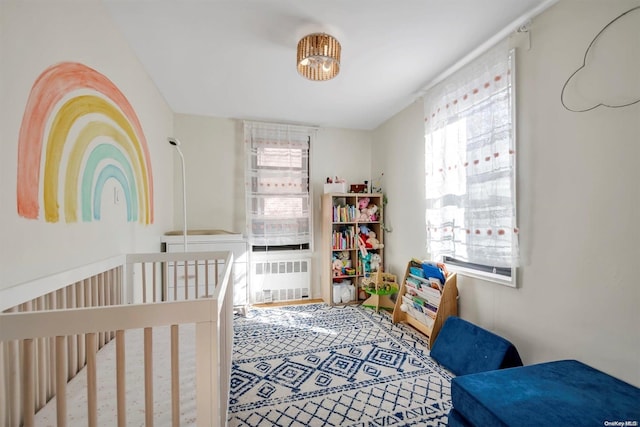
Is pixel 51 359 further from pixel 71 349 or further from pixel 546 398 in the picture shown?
pixel 546 398

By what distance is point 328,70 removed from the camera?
6.05ft

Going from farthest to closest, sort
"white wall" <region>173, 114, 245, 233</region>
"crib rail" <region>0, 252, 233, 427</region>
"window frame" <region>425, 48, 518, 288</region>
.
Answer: "white wall" <region>173, 114, 245, 233</region> < "window frame" <region>425, 48, 518, 288</region> < "crib rail" <region>0, 252, 233, 427</region>

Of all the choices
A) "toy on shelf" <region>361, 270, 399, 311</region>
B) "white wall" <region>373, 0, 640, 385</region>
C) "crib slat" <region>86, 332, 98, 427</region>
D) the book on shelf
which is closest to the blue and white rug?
"toy on shelf" <region>361, 270, 399, 311</region>

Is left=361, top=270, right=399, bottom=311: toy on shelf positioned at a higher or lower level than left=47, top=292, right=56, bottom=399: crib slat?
lower

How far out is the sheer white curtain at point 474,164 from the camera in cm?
170

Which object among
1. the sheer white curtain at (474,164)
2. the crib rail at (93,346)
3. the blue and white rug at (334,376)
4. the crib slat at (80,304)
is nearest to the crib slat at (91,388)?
the crib rail at (93,346)

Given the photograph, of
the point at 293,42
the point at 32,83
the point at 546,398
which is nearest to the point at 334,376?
the point at 546,398

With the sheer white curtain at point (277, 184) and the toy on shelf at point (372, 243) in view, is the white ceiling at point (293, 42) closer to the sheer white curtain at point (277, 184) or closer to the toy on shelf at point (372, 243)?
the sheer white curtain at point (277, 184)

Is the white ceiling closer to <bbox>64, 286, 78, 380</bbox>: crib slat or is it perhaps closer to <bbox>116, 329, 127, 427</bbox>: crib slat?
<bbox>64, 286, 78, 380</bbox>: crib slat

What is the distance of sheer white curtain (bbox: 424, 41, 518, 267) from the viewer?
1701mm

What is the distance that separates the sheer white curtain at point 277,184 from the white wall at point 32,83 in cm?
140

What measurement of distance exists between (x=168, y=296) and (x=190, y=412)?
182cm

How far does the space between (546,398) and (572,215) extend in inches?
36.5

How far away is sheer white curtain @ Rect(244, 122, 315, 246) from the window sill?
5.75ft
